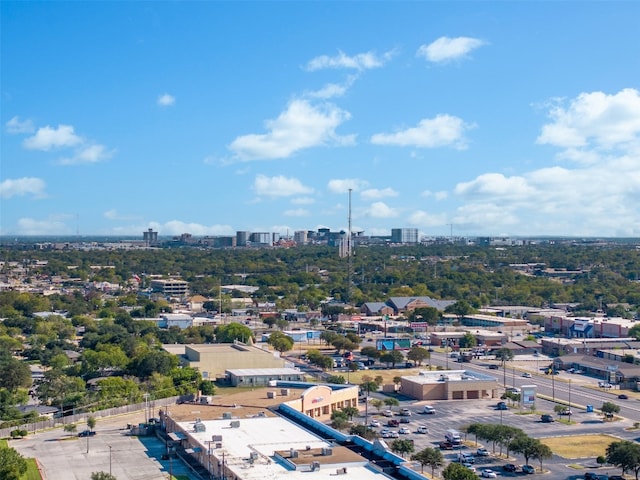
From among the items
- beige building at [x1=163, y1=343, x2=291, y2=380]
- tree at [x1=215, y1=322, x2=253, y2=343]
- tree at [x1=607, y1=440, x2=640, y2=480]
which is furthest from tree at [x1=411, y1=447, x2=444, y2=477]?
tree at [x1=215, y1=322, x2=253, y2=343]

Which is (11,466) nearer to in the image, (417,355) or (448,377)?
(448,377)

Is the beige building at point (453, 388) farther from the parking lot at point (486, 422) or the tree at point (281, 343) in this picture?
the tree at point (281, 343)

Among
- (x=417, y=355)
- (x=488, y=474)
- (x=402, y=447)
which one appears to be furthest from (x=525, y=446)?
(x=417, y=355)

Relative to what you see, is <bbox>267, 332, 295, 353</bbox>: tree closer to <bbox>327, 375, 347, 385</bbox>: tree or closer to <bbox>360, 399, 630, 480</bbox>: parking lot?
<bbox>327, 375, 347, 385</bbox>: tree

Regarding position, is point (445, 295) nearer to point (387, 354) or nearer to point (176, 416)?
point (387, 354)

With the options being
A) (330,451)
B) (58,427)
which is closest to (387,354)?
(58,427)
